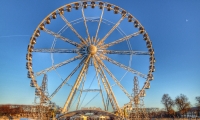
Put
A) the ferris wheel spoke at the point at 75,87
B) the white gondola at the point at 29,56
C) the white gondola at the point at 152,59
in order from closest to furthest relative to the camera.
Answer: the ferris wheel spoke at the point at 75,87
the white gondola at the point at 29,56
the white gondola at the point at 152,59

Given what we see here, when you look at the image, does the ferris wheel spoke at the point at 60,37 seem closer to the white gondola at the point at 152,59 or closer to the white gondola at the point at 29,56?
the white gondola at the point at 29,56

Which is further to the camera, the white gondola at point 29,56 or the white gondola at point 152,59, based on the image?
the white gondola at point 152,59

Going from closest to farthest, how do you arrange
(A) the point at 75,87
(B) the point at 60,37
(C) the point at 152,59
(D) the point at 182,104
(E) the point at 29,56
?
(A) the point at 75,87
(B) the point at 60,37
(E) the point at 29,56
(C) the point at 152,59
(D) the point at 182,104

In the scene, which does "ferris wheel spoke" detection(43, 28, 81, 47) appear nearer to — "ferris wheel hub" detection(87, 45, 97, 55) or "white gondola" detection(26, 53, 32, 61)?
"ferris wheel hub" detection(87, 45, 97, 55)

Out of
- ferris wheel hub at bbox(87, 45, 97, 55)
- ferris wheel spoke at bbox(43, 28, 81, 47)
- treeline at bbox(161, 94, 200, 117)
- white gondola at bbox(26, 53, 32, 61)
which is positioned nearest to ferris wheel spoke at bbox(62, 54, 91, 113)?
ferris wheel hub at bbox(87, 45, 97, 55)

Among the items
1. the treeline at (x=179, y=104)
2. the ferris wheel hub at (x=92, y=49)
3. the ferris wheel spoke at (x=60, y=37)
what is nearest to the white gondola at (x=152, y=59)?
the ferris wheel hub at (x=92, y=49)

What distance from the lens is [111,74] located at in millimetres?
29953

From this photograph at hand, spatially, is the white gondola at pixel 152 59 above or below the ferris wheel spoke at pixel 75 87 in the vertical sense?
above

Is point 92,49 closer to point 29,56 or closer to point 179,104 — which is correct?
point 29,56

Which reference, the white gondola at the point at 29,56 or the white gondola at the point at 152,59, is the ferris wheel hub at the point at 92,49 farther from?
the white gondola at the point at 152,59

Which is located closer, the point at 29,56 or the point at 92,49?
the point at 92,49

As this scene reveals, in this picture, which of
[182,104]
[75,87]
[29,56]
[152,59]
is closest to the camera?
[75,87]

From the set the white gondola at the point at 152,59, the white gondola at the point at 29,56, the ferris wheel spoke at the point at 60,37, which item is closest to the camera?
the ferris wheel spoke at the point at 60,37

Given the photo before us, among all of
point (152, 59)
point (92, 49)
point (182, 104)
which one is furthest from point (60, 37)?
point (182, 104)
